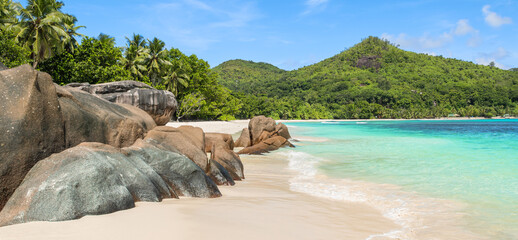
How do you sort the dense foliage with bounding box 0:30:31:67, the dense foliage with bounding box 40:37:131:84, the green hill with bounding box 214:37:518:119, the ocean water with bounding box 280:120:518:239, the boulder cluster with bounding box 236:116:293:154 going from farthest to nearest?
the green hill with bounding box 214:37:518:119 < the dense foliage with bounding box 40:37:131:84 < the dense foliage with bounding box 0:30:31:67 < the boulder cluster with bounding box 236:116:293:154 < the ocean water with bounding box 280:120:518:239

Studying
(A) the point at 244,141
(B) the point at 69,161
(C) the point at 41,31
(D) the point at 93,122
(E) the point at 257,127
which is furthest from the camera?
(C) the point at 41,31

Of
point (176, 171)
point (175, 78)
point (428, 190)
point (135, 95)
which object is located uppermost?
point (175, 78)

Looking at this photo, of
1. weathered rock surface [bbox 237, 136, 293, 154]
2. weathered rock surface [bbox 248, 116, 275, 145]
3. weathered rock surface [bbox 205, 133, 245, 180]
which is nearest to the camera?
weathered rock surface [bbox 205, 133, 245, 180]

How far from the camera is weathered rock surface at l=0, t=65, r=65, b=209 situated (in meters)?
4.12

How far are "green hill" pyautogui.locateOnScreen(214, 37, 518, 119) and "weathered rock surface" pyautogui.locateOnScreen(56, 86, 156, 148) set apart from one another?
71.0m

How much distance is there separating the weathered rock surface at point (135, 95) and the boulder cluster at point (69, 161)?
7.87 metres

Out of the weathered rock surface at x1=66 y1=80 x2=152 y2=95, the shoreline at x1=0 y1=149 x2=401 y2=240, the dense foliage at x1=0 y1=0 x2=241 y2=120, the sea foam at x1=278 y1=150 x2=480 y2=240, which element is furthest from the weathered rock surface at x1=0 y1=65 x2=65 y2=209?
the dense foliage at x1=0 y1=0 x2=241 y2=120

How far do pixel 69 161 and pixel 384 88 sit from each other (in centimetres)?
13052

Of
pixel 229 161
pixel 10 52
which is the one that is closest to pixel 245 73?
pixel 10 52

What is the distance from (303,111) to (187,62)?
52.4 meters

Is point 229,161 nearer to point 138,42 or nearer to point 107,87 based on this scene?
point 107,87

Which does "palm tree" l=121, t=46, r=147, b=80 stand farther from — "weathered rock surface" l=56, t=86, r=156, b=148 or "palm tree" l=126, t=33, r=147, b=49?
"weathered rock surface" l=56, t=86, r=156, b=148

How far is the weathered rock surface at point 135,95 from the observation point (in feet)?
46.3

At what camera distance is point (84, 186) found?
396 cm
